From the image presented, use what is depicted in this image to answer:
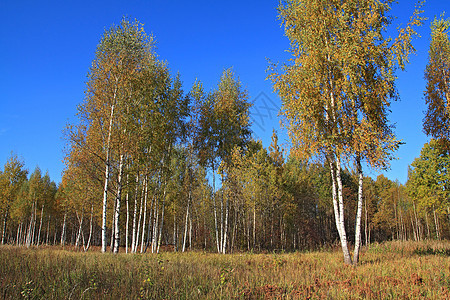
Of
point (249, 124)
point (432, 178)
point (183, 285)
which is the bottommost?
point (183, 285)

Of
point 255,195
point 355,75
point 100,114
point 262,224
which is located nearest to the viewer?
point 355,75

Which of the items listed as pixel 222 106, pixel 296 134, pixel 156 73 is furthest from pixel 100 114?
pixel 296 134

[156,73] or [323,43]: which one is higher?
[156,73]

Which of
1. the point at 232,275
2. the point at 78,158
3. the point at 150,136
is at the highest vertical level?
the point at 150,136

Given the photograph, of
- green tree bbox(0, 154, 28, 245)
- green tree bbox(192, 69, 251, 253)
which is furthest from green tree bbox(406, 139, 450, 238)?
green tree bbox(0, 154, 28, 245)

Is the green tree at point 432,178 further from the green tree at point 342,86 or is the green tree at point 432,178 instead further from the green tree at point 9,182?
the green tree at point 9,182

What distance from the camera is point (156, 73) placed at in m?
20.8

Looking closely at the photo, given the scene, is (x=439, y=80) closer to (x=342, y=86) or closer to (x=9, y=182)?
(x=342, y=86)

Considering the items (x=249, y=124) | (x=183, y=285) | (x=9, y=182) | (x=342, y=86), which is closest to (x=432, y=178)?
(x=249, y=124)

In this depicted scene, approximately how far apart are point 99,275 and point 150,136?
1269cm

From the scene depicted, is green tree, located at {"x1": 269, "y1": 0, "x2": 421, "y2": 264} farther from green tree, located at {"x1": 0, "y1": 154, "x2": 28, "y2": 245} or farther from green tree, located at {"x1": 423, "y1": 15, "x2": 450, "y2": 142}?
green tree, located at {"x1": 0, "y1": 154, "x2": 28, "y2": 245}

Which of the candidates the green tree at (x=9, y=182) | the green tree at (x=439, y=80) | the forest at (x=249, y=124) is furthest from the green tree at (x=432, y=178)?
the green tree at (x=9, y=182)

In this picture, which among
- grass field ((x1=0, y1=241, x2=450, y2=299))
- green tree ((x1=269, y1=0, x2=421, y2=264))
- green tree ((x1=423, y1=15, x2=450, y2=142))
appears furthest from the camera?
green tree ((x1=423, y1=15, x2=450, y2=142))

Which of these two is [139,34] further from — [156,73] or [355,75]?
[355,75]
